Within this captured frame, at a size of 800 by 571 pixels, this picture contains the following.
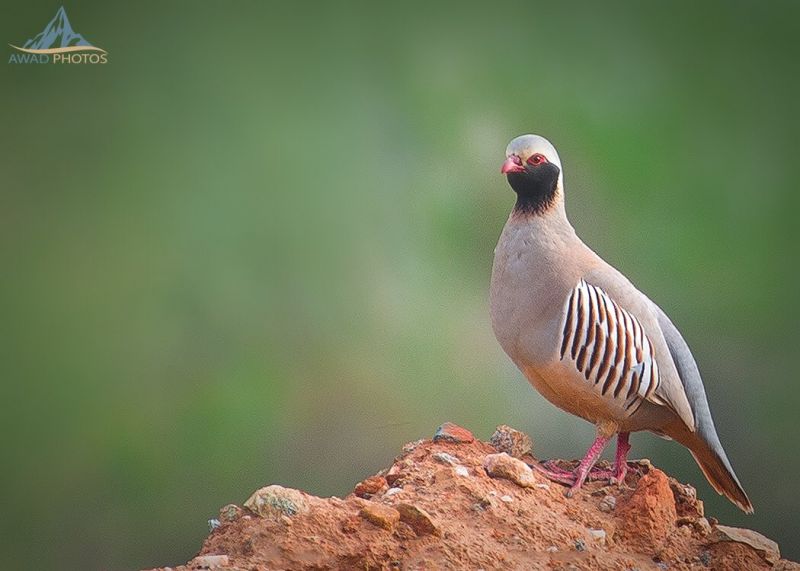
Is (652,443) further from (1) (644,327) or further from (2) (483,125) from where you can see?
(2) (483,125)

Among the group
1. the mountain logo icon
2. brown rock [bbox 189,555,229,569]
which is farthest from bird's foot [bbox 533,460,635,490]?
the mountain logo icon

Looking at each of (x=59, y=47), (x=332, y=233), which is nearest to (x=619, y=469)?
(x=332, y=233)

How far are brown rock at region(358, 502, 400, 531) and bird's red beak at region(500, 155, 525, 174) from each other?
1514 millimetres

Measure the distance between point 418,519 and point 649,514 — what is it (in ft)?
3.22

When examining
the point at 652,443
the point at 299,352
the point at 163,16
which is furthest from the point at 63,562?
the point at 652,443

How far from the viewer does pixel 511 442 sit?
4383 mm

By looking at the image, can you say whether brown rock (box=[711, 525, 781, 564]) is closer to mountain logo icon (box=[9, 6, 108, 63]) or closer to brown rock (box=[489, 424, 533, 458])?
brown rock (box=[489, 424, 533, 458])

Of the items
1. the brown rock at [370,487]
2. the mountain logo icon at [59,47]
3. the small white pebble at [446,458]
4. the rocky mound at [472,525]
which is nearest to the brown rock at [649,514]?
the rocky mound at [472,525]

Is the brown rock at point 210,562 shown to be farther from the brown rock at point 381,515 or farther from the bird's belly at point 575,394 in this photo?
the bird's belly at point 575,394

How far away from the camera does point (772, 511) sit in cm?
490

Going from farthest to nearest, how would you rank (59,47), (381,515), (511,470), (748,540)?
(59,47), (748,540), (511,470), (381,515)

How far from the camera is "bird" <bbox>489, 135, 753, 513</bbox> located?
4125 millimetres

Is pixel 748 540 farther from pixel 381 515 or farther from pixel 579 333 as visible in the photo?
pixel 381 515

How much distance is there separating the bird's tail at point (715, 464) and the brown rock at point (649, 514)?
38 centimetres
